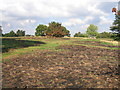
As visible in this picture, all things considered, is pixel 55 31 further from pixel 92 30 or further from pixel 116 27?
pixel 92 30

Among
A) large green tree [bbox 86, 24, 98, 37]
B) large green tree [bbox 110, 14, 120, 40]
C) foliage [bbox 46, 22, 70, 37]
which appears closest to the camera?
large green tree [bbox 110, 14, 120, 40]

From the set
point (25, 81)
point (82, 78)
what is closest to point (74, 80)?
point (82, 78)

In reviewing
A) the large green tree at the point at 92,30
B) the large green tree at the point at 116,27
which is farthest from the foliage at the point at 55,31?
the large green tree at the point at 92,30

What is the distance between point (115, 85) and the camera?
18.3 feet

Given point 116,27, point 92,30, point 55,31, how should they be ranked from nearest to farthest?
point 116,27 → point 55,31 → point 92,30

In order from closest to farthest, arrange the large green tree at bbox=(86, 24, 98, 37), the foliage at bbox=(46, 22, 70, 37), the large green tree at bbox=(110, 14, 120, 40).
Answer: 1. the large green tree at bbox=(110, 14, 120, 40)
2. the foliage at bbox=(46, 22, 70, 37)
3. the large green tree at bbox=(86, 24, 98, 37)

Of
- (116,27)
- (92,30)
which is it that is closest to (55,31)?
(116,27)

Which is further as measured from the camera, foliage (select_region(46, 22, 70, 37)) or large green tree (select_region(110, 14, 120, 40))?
foliage (select_region(46, 22, 70, 37))

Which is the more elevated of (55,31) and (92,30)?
(92,30)

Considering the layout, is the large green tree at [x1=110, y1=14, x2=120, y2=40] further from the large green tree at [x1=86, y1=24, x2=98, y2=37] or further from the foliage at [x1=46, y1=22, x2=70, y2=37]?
the large green tree at [x1=86, y1=24, x2=98, y2=37]

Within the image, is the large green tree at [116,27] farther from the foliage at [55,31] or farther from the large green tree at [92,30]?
the large green tree at [92,30]

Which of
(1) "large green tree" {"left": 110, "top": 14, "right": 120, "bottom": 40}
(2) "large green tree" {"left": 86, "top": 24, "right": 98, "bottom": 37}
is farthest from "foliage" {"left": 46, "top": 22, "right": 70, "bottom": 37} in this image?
(2) "large green tree" {"left": 86, "top": 24, "right": 98, "bottom": 37}

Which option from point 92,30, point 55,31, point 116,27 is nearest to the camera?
point 116,27

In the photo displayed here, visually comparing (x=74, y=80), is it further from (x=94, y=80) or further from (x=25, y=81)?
(x=25, y=81)
